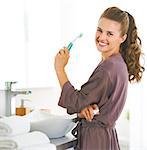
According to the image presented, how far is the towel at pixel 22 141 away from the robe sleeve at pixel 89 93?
0.18 metres

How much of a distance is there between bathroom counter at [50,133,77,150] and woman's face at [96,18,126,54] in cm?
45

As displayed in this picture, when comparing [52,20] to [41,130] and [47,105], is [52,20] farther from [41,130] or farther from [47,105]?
[41,130]

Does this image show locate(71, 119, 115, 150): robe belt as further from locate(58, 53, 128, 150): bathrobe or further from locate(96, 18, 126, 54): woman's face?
locate(96, 18, 126, 54): woman's face

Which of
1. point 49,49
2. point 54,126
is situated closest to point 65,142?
point 54,126

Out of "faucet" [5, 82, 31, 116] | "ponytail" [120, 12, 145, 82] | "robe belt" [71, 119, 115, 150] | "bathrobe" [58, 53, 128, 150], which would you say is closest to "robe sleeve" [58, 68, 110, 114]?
"bathrobe" [58, 53, 128, 150]

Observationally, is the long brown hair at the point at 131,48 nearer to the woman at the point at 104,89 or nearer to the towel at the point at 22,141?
the woman at the point at 104,89

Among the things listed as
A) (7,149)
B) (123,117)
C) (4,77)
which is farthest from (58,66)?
(123,117)

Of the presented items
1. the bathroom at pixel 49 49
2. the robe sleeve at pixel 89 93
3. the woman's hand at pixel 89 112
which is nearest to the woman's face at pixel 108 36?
the robe sleeve at pixel 89 93

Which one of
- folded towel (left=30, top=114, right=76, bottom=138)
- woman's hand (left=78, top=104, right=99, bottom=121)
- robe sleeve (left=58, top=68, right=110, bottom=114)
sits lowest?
folded towel (left=30, top=114, right=76, bottom=138)

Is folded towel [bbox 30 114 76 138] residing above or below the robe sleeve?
below

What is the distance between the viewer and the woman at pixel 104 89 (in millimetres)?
1415

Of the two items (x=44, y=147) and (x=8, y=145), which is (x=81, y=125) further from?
(x=8, y=145)

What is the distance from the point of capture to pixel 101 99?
1434 millimetres

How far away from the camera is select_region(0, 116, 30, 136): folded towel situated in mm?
1396
